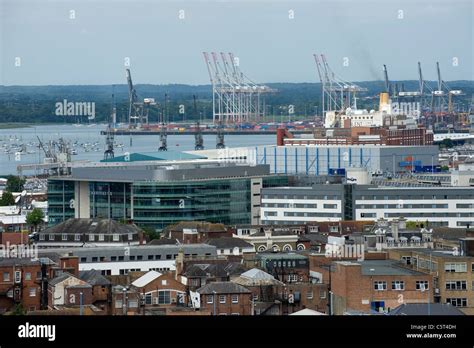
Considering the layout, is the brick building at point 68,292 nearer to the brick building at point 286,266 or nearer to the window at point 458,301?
the brick building at point 286,266

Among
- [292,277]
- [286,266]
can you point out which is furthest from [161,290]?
[286,266]

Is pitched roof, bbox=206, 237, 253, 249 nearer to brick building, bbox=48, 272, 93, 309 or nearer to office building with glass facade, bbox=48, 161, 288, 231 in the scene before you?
brick building, bbox=48, 272, 93, 309

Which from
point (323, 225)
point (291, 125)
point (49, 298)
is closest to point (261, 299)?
point (49, 298)

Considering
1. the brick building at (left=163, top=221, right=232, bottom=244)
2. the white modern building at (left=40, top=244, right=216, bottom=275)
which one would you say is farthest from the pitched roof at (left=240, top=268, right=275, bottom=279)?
the brick building at (left=163, top=221, right=232, bottom=244)

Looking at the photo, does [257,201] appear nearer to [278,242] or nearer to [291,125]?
[278,242]

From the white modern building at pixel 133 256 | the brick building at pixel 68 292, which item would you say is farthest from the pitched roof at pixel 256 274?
the white modern building at pixel 133 256
